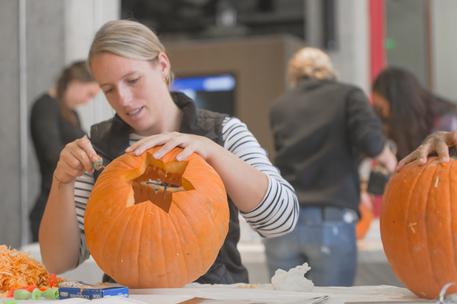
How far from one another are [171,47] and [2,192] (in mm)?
A: 2882

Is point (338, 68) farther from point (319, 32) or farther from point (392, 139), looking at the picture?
point (392, 139)

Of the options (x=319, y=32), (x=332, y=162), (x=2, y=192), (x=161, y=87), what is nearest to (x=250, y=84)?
(x=319, y=32)

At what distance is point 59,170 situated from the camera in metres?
1.52

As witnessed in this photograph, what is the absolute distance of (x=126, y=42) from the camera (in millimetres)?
1608

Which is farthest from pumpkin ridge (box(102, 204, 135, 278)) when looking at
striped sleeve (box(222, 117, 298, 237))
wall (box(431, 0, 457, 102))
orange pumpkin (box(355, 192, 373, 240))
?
wall (box(431, 0, 457, 102))

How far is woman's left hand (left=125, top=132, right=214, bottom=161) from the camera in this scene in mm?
1363

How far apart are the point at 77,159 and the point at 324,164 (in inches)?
66.5

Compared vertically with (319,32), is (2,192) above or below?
below

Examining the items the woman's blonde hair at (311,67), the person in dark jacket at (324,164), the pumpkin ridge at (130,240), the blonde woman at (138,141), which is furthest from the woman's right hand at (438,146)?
the woman's blonde hair at (311,67)

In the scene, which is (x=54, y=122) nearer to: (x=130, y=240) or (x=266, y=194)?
(x=266, y=194)

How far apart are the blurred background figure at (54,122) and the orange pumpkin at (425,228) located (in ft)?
8.50

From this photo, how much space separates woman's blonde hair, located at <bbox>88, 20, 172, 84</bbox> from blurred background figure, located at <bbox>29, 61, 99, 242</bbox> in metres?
2.07

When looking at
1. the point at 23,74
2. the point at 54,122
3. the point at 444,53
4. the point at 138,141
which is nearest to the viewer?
the point at 138,141

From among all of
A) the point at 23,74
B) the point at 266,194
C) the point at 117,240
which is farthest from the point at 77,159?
the point at 23,74
